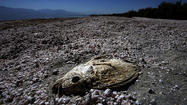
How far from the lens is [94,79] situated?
3.07 m

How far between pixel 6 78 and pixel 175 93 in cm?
523

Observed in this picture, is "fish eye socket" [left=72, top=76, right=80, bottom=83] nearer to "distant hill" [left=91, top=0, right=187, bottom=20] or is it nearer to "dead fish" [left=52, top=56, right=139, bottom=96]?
"dead fish" [left=52, top=56, right=139, bottom=96]

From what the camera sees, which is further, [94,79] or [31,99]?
[94,79]

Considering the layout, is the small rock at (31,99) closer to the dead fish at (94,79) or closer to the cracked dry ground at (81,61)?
the cracked dry ground at (81,61)

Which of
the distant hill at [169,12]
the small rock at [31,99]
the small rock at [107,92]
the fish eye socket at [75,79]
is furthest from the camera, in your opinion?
the distant hill at [169,12]

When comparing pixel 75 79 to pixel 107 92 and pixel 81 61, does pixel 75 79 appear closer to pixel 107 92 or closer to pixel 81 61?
pixel 107 92

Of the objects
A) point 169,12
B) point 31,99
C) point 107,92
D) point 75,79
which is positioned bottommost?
point 31,99

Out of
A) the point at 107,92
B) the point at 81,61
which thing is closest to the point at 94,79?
the point at 107,92

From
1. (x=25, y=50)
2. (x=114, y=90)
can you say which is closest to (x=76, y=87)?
(x=114, y=90)

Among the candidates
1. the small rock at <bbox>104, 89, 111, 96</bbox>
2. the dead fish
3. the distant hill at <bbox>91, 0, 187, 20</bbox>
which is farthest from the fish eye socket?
the distant hill at <bbox>91, 0, 187, 20</bbox>

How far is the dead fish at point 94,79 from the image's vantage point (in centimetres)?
298

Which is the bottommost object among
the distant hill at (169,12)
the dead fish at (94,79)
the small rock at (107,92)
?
the small rock at (107,92)

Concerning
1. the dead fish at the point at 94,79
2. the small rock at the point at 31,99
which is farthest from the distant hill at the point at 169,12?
the small rock at the point at 31,99

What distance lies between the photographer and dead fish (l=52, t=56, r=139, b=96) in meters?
2.98
